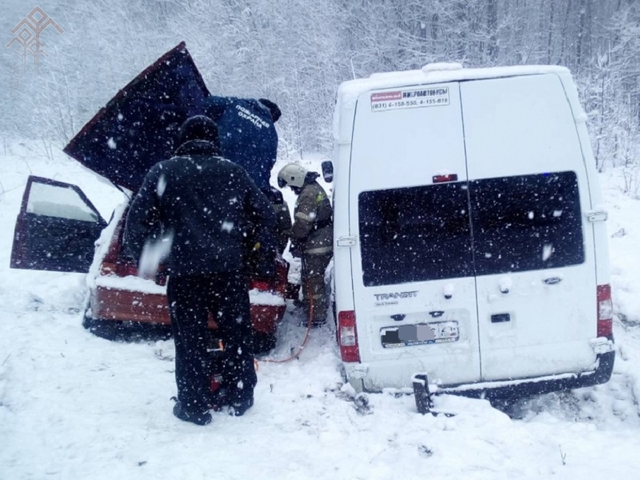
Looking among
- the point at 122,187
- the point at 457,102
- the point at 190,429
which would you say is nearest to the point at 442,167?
the point at 457,102

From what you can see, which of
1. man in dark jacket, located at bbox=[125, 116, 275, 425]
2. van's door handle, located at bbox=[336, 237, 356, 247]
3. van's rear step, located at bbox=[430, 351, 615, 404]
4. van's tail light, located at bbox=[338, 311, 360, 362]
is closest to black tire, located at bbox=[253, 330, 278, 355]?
man in dark jacket, located at bbox=[125, 116, 275, 425]

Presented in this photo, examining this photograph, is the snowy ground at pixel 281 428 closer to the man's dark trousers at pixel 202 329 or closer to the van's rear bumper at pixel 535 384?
the van's rear bumper at pixel 535 384

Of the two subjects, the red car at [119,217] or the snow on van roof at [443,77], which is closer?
the snow on van roof at [443,77]

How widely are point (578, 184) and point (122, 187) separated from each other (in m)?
4.44

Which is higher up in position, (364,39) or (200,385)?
(364,39)

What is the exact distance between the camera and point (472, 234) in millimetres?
3344

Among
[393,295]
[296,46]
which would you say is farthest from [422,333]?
[296,46]

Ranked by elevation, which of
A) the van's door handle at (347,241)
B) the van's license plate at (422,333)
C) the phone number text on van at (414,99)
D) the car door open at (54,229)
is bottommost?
the van's license plate at (422,333)

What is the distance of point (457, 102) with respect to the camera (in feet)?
10.8

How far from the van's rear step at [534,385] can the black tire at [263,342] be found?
1955 millimetres

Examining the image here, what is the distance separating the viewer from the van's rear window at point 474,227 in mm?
3305

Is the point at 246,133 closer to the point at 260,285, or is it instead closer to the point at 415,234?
the point at 260,285

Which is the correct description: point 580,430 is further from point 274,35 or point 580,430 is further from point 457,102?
point 274,35

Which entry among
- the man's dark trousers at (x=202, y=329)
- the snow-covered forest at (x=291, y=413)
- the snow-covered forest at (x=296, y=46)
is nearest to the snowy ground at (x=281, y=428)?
the snow-covered forest at (x=291, y=413)
